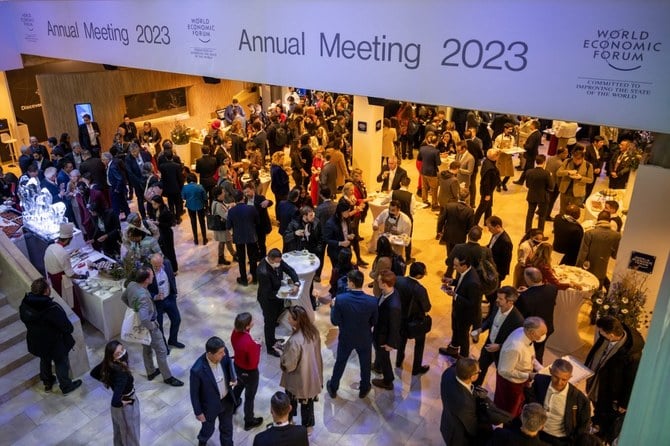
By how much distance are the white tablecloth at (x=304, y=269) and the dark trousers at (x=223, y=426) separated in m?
1.65

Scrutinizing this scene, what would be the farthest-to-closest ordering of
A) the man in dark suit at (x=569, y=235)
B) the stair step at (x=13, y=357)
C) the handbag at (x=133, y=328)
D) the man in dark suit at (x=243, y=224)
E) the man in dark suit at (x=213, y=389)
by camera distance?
the man in dark suit at (x=243, y=224)
the man in dark suit at (x=569, y=235)
the stair step at (x=13, y=357)
the handbag at (x=133, y=328)
the man in dark suit at (x=213, y=389)

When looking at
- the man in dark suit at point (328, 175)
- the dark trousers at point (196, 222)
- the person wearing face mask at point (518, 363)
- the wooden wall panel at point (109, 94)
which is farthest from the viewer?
the wooden wall panel at point (109, 94)

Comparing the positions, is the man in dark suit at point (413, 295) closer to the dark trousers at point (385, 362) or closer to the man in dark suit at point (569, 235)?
the dark trousers at point (385, 362)

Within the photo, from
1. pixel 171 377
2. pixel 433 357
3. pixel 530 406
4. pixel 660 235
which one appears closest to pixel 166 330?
pixel 171 377

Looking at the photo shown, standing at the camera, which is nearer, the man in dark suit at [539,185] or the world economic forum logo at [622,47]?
the world economic forum logo at [622,47]

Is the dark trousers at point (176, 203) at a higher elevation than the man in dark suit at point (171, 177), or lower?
lower

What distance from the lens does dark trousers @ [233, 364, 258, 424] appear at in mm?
4516

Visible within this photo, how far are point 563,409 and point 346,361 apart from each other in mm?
2014

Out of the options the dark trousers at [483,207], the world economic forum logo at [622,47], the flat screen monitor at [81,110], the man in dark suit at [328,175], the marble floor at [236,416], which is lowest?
the marble floor at [236,416]

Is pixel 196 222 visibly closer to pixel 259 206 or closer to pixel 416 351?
pixel 259 206

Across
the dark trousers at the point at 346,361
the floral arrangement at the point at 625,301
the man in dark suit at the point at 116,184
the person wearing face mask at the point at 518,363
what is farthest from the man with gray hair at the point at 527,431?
the man in dark suit at the point at 116,184

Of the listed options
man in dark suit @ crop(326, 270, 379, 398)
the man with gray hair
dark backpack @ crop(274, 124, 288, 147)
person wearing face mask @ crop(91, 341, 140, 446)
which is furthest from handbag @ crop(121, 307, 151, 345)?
dark backpack @ crop(274, 124, 288, 147)

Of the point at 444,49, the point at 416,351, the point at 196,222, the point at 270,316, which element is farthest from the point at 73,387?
the point at 444,49

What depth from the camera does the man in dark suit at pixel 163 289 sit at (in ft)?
17.7
